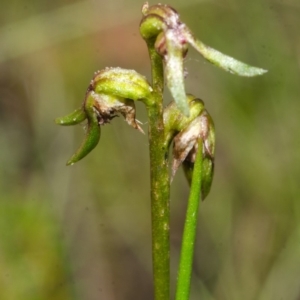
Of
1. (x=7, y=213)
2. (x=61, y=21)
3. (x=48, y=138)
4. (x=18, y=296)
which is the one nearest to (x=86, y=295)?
(x=18, y=296)

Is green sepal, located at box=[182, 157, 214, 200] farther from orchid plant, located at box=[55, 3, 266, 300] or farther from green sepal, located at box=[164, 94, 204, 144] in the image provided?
green sepal, located at box=[164, 94, 204, 144]

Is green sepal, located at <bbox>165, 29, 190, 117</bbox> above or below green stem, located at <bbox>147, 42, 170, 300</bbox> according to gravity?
above

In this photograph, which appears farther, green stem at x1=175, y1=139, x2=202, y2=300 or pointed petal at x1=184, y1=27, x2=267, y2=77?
green stem at x1=175, y1=139, x2=202, y2=300

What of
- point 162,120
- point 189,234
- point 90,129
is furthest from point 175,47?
point 189,234

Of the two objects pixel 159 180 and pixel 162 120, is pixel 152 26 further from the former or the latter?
pixel 159 180

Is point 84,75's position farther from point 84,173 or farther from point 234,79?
point 234,79

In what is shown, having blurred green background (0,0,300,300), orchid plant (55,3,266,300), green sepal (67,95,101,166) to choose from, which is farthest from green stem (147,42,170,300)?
blurred green background (0,0,300,300)

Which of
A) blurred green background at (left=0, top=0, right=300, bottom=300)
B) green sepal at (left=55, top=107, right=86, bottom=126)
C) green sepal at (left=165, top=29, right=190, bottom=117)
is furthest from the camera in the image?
blurred green background at (left=0, top=0, right=300, bottom=300)
